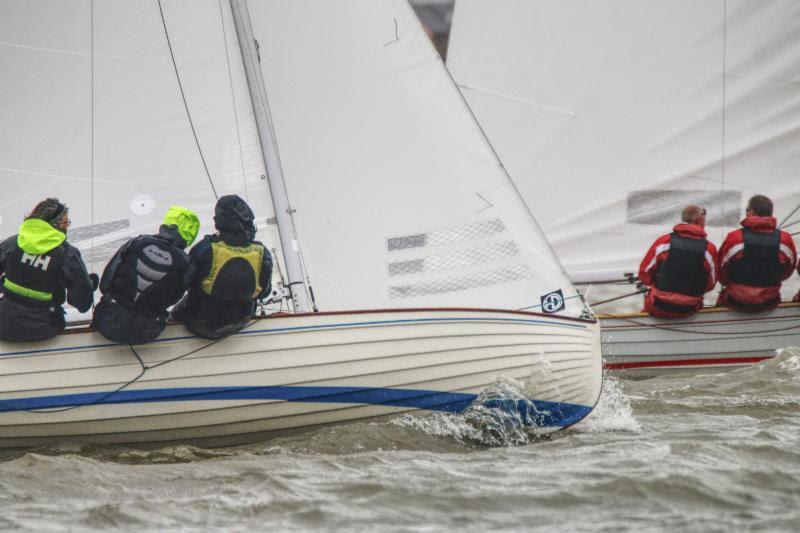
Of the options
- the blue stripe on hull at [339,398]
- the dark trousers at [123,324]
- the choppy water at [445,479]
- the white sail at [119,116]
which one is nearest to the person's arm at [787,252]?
the choppy water at [445,479]

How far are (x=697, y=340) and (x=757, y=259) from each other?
0.67 metres

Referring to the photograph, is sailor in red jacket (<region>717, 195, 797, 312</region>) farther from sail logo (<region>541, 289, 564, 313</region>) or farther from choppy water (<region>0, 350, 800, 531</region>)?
sail logo (<region>541, 289, 564, 313</region>)

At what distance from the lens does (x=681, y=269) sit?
732cm

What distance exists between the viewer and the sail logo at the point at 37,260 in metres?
5.14

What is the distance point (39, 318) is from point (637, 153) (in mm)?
4515

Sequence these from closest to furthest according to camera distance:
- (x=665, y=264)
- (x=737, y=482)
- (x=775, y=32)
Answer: (x=737, y=482) < (x=665, y=264) < (x=775, y=32)

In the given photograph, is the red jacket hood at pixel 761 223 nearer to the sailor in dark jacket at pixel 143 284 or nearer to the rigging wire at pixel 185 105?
the rigging wire at pixel 185 105

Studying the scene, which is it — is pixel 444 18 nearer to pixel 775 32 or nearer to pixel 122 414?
pixel 775 32

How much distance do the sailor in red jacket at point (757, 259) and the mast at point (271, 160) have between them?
2.91 m

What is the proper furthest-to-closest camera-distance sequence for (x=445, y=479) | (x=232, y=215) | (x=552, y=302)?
(x=552, y=302) → (x=232, y=215) → (x=445, y=479)

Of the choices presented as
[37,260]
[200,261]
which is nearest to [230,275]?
[200,261]

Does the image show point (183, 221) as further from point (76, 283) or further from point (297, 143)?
point (297, 143)

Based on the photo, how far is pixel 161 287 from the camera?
16.8ft

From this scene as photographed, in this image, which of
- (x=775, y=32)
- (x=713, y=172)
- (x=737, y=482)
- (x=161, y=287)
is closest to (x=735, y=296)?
(x=713, y=172)
